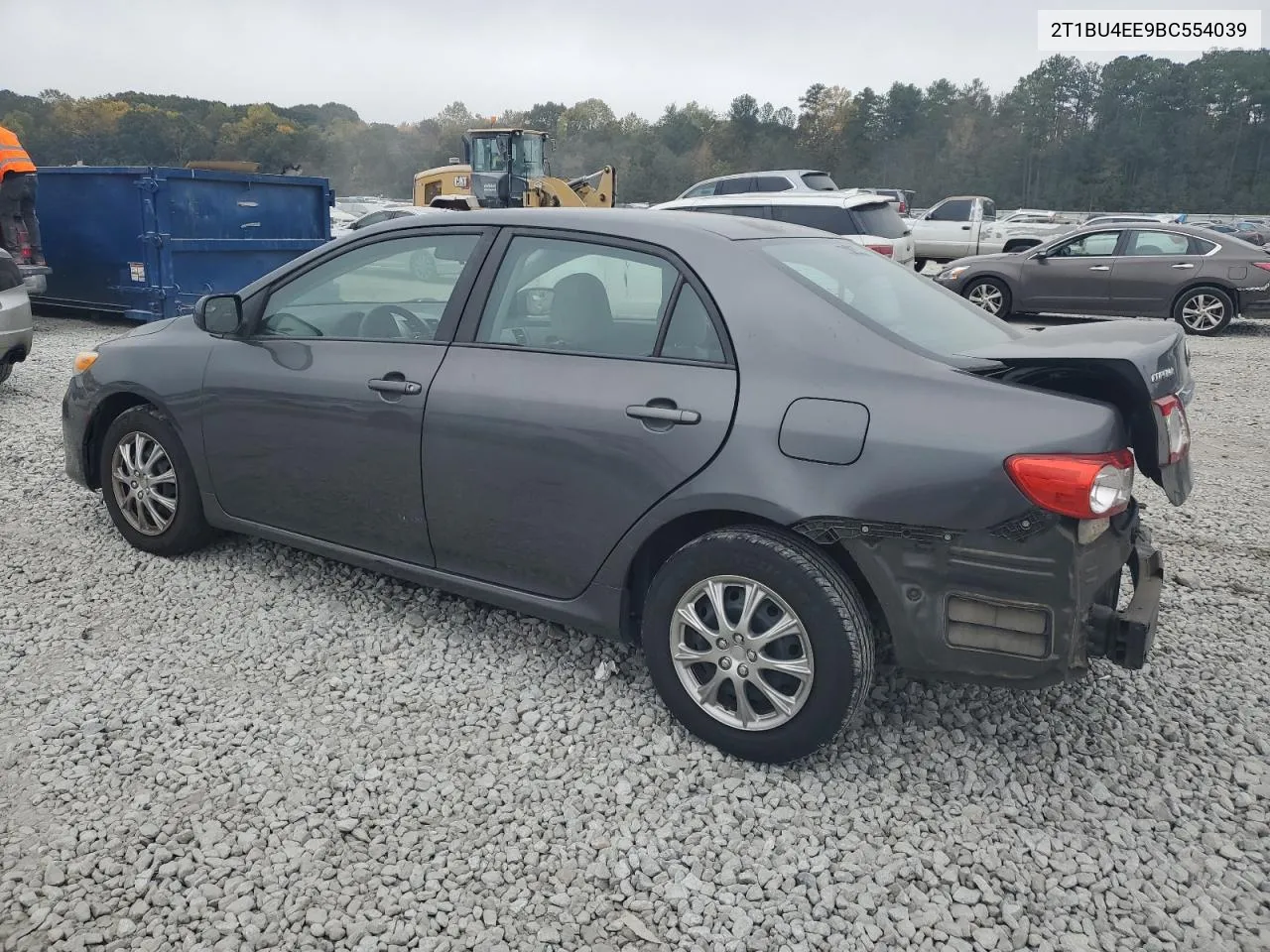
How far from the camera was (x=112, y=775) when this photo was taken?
9.29ft

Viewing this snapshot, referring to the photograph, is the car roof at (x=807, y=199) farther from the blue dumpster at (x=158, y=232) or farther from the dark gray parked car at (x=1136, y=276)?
the blue dumpster at (x=158, y=232)

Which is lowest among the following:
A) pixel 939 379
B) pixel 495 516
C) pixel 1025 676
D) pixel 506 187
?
pixel 1025 676

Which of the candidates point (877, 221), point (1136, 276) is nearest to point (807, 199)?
point (877, 221)

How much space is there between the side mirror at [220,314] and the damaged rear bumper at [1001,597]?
2.51 meters

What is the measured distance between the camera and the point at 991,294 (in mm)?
13938

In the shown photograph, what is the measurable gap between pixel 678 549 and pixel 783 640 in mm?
434

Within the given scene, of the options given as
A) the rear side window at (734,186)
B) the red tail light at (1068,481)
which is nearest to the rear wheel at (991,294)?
the rear side window at (734,186)

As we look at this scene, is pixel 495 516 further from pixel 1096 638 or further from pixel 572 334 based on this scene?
pixel 1096 638

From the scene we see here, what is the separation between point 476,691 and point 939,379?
1830 millimetres

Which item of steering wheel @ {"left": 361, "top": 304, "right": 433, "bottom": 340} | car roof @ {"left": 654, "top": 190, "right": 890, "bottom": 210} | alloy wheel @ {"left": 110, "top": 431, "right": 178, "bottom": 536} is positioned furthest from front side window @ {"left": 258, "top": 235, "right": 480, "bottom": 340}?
car roof @ {"left": 654, "top": 190, "right": 890, "bottom": 210}

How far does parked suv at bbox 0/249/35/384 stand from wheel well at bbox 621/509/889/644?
250 inches

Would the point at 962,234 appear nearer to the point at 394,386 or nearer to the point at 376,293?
the point at 376,293

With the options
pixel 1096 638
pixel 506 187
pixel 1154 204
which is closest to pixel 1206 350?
pixel 1096 638

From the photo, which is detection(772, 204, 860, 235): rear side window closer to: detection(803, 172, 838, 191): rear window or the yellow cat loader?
detection(803, 172, 838, 191): rear window
